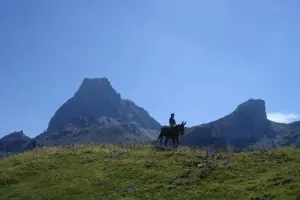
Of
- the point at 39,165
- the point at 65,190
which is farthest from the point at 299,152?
the point at 39,165

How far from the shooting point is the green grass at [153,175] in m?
25.1

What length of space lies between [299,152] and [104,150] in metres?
20.1

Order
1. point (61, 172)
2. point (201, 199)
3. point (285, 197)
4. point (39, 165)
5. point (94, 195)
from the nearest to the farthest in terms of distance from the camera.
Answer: point (285, 197)
point (201, 199)
point (94, 195)
point (61, 172)
point (39, 165)

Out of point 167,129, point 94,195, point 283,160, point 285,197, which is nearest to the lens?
point 285,197

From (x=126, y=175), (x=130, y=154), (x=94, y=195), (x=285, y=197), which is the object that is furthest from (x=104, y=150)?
(x=285, y=197)

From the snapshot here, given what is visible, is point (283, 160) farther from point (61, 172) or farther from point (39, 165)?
point (39, 165)

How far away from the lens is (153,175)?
30734mm

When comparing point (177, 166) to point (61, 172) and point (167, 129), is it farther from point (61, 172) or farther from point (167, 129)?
point (167, 129)

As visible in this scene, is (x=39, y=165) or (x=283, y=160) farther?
(x=39, y=165)

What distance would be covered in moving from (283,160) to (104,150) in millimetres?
19390

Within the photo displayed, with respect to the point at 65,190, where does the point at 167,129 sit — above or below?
above

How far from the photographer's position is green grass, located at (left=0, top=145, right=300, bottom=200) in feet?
82.3

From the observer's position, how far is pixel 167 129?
153 ft

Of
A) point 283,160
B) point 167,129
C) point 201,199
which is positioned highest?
point 167,129
